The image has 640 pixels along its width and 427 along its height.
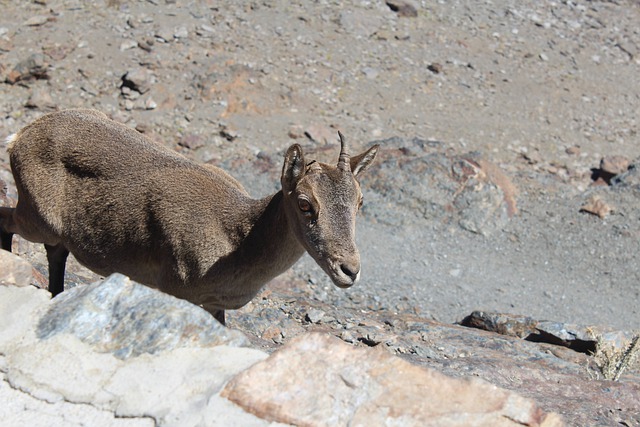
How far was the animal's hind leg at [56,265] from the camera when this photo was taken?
8.75m

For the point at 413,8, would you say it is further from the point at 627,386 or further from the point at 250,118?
the point at 627,386

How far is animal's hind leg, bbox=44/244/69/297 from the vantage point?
875 cm

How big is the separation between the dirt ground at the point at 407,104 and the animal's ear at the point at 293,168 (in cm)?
604

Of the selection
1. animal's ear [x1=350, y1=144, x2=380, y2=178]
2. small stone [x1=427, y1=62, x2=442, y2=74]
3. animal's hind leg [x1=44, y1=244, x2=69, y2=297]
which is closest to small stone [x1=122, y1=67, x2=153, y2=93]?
small stone [x1=427, y1=62, x2=442, y2=74]

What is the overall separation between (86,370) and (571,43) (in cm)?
2336

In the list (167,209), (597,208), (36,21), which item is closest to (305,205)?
(167,209)

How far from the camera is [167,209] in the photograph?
764 cm

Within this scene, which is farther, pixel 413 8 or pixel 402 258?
pixel 413 8

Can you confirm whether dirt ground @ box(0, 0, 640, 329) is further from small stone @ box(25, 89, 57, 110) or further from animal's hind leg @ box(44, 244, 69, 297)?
animal's hind leg @ box(44, 244, 69, 297)

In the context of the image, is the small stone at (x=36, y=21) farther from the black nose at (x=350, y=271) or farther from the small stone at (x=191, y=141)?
the black nose at (x=350, y=271)

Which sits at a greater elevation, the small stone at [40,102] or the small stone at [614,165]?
the small stone at [614,165]

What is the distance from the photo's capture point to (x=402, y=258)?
15.1 meters

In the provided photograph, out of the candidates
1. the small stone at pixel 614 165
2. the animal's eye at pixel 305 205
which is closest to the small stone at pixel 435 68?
the small stone at pixel 614 165

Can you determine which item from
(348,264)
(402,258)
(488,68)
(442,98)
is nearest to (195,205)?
(348,264)
